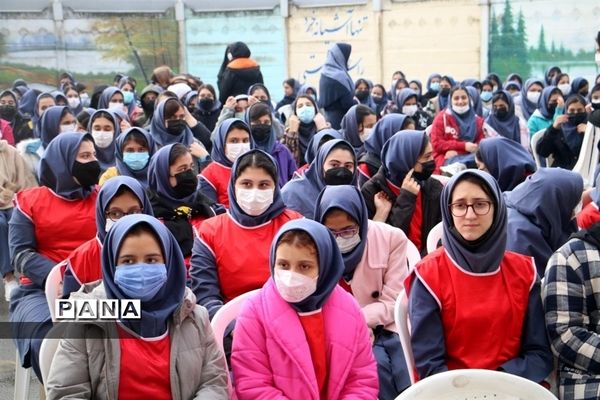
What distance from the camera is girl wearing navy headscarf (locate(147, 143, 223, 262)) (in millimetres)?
4016

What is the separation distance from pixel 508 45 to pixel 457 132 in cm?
958

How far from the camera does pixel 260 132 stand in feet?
20.0

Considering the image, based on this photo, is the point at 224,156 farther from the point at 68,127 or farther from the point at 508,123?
the point at 508,123

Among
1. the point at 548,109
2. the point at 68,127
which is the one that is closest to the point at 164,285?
the point at 68,127

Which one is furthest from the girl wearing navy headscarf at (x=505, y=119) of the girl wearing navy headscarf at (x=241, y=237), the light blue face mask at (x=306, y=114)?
the girl wearing navy headscarf at (x=241, y=237)

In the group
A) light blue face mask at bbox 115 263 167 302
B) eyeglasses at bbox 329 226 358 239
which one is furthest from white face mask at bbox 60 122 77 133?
light blue face mask at bbox 115 263 167 302

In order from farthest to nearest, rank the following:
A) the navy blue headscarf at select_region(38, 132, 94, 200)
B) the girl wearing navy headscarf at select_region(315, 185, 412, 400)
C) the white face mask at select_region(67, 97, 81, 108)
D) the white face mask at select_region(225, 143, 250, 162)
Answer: the white face mask at select_region(67, 97, 81, 108)
the white face mask at select_region(225, 143, 250, 162)
the navy blue headscarf at select_region(38, 132, 94, 200)
the girl wearing navy headscarf at select_region(315, 185, 412, 400)

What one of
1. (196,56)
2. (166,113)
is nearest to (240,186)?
(166,113)

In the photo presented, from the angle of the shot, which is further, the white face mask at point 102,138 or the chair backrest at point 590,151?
the chair backrest at point 590,151

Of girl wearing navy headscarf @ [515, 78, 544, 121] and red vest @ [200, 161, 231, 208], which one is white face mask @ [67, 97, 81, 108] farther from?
girl wearing navy headscarf @ [515, 78, 544, 121]

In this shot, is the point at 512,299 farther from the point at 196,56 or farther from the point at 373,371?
the point at 196,56

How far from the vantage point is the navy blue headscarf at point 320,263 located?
263cm

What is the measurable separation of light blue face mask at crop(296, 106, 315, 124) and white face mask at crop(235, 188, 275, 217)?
12.1ft

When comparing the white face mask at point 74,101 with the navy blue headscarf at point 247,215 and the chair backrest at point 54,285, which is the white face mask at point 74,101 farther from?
the chair backrest at point 54,285
